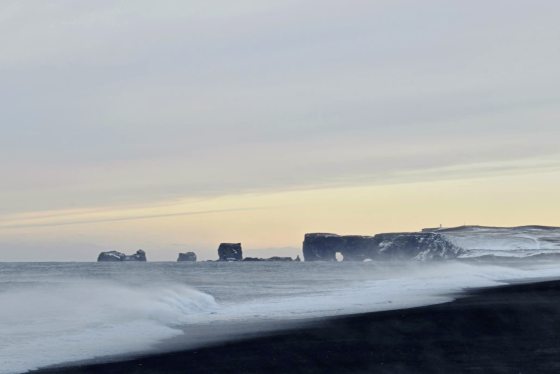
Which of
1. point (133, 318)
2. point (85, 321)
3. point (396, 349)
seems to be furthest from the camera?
point (133, 318)

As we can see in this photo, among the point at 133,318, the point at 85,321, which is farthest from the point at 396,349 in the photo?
the point at 133,318

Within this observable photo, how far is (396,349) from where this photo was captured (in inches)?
939

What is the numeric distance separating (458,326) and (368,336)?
3.16 metres

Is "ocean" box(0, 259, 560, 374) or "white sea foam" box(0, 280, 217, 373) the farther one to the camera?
"ocean" box(0, 259, 560, 374)

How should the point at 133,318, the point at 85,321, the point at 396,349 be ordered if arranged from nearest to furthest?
the point at 396,349, the point at 85,321, the point at 133,318

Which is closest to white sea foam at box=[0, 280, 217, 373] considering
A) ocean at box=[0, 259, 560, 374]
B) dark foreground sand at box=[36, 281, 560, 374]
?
ocean at box=[0, 259, 560, 374]

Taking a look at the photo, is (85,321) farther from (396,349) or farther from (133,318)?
(396,349)

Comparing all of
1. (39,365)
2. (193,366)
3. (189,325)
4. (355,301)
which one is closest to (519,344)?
(193,366)

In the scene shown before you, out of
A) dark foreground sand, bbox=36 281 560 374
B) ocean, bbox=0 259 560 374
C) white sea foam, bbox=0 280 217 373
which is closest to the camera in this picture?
dark foreground sand, bbox=36 281 560 374

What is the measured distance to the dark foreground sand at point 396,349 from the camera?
2080 centimetres

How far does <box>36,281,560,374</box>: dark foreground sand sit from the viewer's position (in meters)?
20.8

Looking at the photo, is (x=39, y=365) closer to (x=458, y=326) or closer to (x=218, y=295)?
(x=458, y=326)

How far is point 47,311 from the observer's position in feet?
143

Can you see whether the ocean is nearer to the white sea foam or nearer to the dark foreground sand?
the white sea foam
